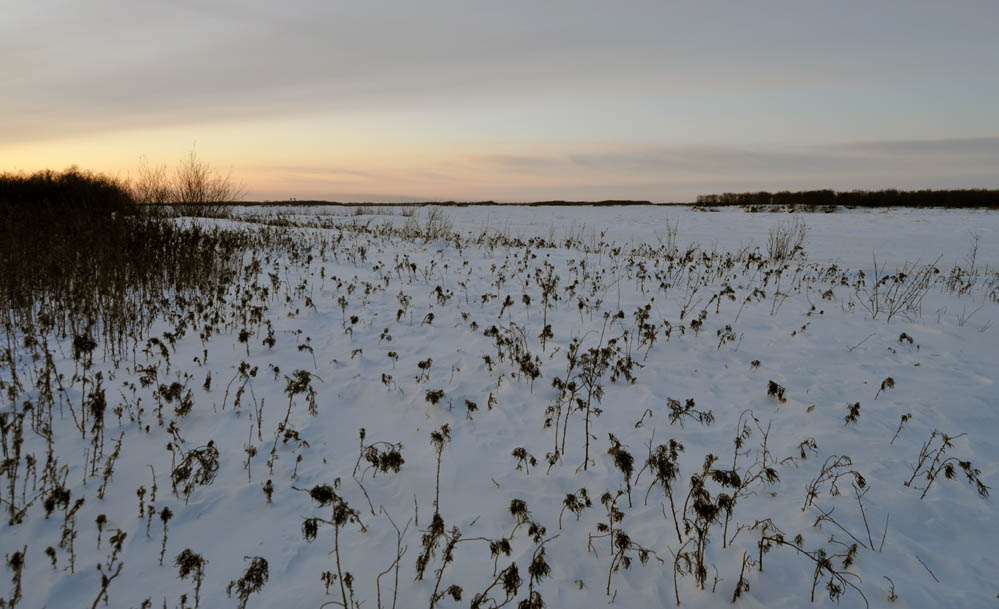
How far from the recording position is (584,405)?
4.50 meters

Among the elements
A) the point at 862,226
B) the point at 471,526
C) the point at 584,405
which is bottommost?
the point at 471,526

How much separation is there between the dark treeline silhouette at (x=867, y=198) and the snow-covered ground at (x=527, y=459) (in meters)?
35.3

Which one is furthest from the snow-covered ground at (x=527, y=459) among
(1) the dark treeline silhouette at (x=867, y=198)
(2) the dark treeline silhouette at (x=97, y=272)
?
(1) the dark treeline silhouette at (x=867, y=198)

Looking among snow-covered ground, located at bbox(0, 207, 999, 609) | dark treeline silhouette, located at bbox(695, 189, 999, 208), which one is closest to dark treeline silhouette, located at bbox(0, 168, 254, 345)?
snow-covered ground, located at bbox(0, 207, 999, 609)

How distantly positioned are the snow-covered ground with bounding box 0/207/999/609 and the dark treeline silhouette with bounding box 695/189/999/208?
116 ft

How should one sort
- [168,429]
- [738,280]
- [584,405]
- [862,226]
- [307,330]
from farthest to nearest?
[862,226], [738,280], [307,330], [584,405], [168,429]

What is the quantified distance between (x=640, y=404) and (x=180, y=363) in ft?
16.7

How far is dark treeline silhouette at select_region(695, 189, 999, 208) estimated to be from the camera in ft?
119

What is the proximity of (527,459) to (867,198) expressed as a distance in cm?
4668

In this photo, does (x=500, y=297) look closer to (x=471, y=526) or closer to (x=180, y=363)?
(x=180, y=363)

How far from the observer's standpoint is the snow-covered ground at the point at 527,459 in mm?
2762

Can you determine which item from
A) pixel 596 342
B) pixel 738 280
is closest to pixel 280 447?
pixel 596 342

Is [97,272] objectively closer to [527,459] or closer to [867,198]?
[527,459]

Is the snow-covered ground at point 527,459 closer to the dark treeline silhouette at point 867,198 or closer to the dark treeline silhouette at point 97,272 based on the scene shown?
the dark treeline silhouette at point 97,272
